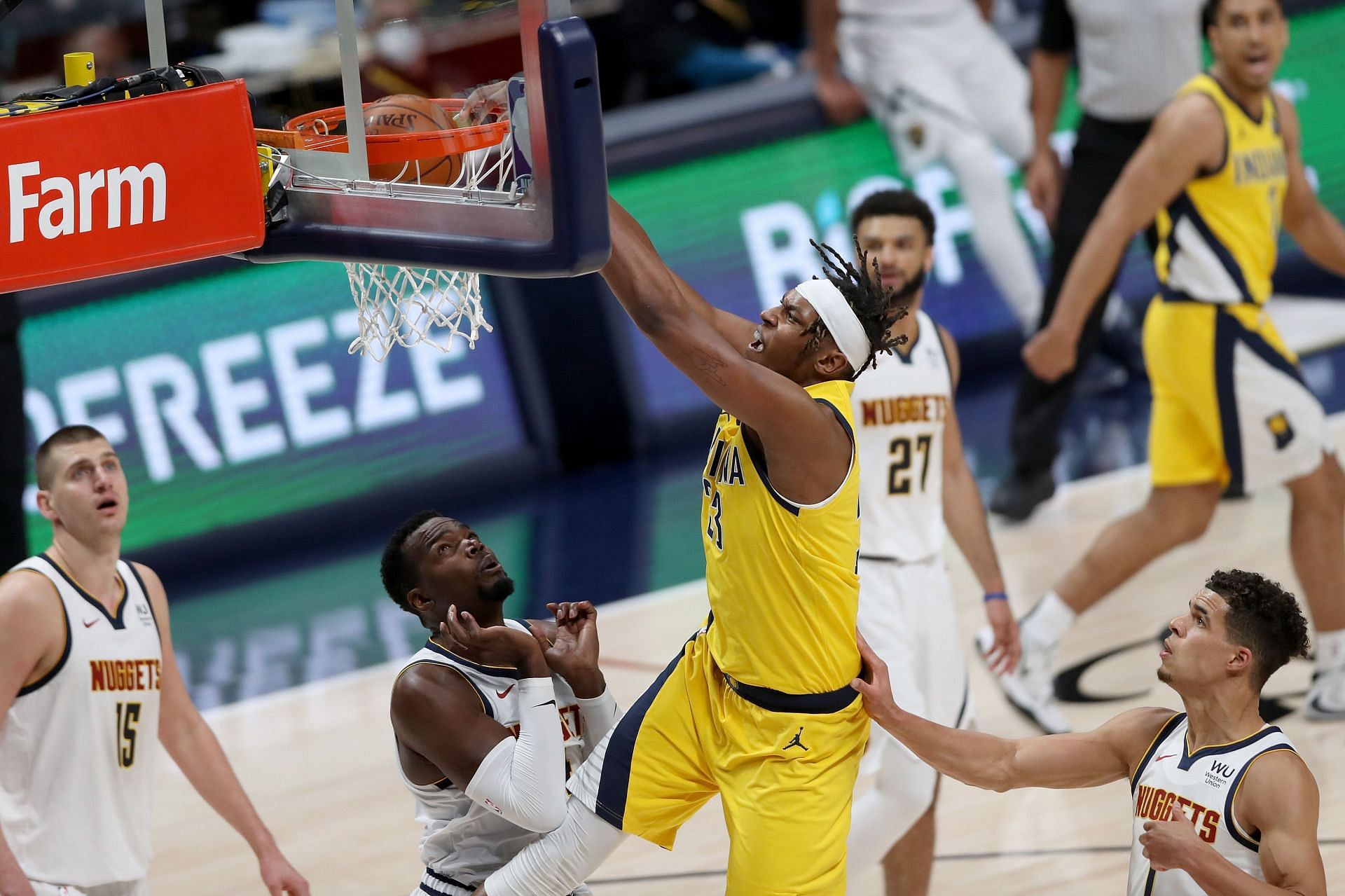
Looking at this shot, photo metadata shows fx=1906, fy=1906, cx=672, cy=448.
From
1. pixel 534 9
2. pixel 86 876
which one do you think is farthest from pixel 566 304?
pixel 534 9

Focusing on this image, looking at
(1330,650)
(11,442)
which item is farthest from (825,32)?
(11,442)

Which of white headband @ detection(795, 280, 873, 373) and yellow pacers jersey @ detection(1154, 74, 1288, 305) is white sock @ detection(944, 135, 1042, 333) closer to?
yellow pacers jersey @ detection(1154, 74, 1288, 305)

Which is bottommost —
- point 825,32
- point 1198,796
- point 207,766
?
point 207,766

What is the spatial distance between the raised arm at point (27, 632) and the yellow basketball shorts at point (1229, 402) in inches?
145

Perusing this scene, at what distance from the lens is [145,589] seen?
181 inches

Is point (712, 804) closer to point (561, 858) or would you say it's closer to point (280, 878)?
point (280, 878)

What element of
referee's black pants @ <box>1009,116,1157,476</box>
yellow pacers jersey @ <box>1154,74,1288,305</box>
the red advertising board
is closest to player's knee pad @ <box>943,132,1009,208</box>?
referee's black pants @ <box>1009,116,1157,476</box>

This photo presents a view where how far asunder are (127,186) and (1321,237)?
445 centimetres

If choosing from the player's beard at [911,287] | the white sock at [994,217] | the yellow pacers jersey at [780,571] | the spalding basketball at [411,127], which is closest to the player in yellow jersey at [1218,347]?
the player's beard at [911,287]

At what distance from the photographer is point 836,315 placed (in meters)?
3.81

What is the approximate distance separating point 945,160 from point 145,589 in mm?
6174

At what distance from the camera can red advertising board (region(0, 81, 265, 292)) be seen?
3381 mm

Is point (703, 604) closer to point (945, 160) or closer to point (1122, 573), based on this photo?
point (1122, 573)

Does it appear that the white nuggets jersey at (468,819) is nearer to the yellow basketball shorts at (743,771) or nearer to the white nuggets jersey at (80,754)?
the yellow basketball shorts at (743,771)
